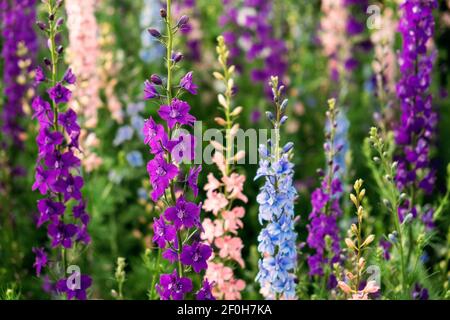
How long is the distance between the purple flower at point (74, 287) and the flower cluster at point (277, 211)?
94cm

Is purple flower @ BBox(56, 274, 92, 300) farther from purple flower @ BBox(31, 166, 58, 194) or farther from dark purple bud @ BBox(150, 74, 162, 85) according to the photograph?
dark purple bud @ BBox(150, 74, 162, 85)

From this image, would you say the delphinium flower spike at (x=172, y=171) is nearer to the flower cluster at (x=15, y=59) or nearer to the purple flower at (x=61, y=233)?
the purple flower at (x=61, y=233)

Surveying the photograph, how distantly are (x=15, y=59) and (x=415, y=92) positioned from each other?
119 inches

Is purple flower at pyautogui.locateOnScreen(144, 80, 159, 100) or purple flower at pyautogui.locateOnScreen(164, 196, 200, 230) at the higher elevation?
purple flower at pyautogui.locateOnScreen(144, 80, 159, 100)

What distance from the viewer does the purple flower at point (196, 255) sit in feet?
10.9

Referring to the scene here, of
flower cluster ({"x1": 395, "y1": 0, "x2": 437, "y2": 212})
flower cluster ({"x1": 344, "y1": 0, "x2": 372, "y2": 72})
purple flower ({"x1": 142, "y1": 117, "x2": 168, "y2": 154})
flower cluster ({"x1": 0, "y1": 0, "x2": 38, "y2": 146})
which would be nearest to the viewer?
purple flower ({"x1": 142, "y1": 117, "x2": 168, "y2": 154})

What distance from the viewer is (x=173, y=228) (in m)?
3.26

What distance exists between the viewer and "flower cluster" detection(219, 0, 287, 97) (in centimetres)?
680

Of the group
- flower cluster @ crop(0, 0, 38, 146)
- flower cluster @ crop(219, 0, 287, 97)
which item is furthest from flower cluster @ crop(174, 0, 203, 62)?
flower cluster @ crop(0, 0, 38, 146)

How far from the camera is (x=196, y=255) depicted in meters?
3.33

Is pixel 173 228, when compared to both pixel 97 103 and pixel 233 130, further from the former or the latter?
pixel 97 103

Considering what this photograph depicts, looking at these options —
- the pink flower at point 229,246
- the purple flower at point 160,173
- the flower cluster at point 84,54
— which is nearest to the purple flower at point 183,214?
the purple flower at point 160,173

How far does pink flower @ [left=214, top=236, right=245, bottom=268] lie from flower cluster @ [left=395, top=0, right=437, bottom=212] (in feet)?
3.82
